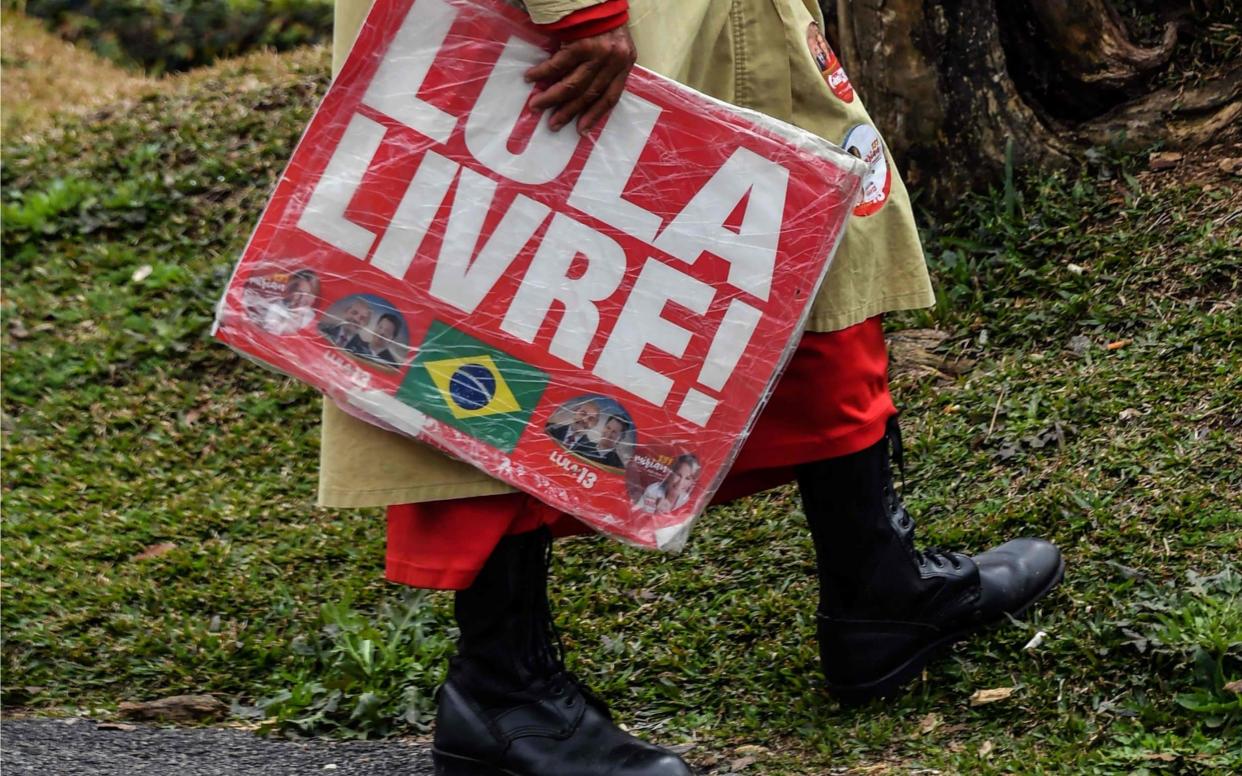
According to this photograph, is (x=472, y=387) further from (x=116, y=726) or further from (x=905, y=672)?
(x=116, y=726)

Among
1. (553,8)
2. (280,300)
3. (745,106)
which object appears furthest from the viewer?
(745,106)

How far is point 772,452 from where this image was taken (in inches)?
96.2

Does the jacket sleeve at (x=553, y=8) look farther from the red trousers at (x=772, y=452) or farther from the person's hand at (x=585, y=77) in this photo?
the red trousers at (x=772, y=452)

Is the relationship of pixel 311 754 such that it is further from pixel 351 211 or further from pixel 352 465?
pixel 351 211

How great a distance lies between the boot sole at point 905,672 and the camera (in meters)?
2.61

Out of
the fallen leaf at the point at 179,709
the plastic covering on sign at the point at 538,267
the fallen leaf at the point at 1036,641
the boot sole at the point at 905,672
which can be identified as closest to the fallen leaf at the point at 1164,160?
the boot sole at the point at 905,672

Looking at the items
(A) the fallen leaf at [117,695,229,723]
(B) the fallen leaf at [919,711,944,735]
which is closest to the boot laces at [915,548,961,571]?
(B) the fallen leaf at [919,711,944,735]

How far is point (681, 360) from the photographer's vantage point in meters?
2.20

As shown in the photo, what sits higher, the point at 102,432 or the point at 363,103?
the point at 363,103

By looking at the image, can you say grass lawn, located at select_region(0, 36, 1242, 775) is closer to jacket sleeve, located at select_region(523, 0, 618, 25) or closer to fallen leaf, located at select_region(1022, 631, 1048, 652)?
fallen leaf, located at select_region(1022, 631, 1048, 652)

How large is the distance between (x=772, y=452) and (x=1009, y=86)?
74.4 inches

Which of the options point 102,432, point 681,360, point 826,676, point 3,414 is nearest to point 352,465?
point 681,360

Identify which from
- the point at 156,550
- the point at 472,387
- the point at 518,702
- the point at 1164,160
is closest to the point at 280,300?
the point at 472,387

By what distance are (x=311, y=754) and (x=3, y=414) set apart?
2211 millimetres
